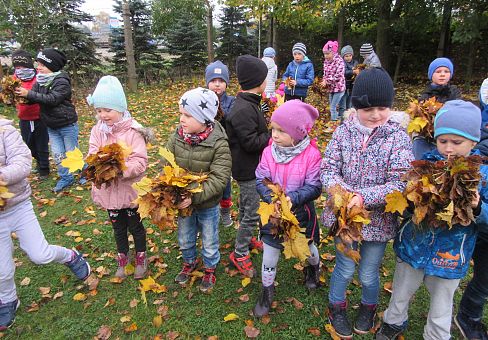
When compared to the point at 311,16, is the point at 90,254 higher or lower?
lower

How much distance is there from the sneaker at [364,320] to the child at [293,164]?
785 millimetres

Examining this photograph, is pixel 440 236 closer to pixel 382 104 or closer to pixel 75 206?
pixel 382 104

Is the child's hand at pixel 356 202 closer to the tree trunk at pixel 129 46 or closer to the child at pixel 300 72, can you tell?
the child at pixel 300 72

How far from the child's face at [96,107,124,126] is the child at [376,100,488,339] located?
2629 millimetres

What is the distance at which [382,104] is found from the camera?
2451 mm

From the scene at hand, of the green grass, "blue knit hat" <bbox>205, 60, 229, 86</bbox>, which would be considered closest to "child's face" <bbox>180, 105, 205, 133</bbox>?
"blue knit hat" <bbox>205, 60, 229, 86</bbox>

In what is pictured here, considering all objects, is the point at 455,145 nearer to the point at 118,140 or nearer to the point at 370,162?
the point at 370,162

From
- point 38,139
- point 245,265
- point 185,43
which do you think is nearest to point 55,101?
point 38,139

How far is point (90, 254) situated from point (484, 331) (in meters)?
4.13

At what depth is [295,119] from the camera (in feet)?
8.95

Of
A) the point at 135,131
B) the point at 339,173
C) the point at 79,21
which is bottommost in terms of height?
the point at 339,173

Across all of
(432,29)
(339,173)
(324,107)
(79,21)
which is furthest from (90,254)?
(432,29)

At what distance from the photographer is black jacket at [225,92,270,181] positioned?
337 cm

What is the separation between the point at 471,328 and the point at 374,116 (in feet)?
6.55
